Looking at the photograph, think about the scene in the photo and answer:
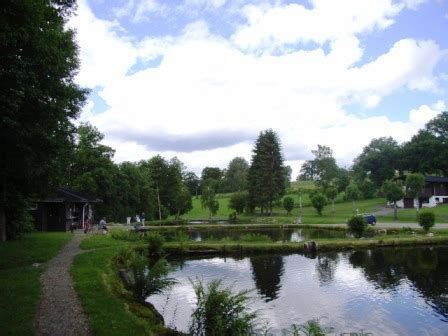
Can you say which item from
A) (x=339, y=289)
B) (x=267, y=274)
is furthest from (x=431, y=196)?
(x=339, y=289)

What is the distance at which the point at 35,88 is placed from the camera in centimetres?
1479

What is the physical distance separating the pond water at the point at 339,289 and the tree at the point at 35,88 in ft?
26.5

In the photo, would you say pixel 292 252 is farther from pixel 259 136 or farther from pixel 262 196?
pixel 259 136

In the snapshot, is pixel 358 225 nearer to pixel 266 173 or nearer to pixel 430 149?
pixel 266 173

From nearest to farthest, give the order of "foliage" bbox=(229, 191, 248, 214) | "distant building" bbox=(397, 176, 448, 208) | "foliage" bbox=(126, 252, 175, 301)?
"foliage" bbox=(126, 252, 175, 301) < "distant building" bbox=(397, 176, 448, 208) < "foliage" bbox=(229, 191, 248, 214)

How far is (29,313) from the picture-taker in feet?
35.4

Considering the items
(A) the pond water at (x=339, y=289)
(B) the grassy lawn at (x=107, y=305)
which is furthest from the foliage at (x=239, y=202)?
(B) the grassy lawn at (x=107, y=305)

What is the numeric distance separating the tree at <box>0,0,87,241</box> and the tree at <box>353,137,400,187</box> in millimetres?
76467

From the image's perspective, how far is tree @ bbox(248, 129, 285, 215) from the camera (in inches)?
2918

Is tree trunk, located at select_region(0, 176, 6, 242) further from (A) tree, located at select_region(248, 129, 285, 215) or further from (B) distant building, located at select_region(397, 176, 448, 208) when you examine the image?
(B) distant building, located at select_region(397, 176, 448, 208)

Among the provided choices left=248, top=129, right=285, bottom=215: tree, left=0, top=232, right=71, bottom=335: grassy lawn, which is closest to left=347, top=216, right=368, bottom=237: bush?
left=0, top=232, right=71, bottom=335: grassy lawn

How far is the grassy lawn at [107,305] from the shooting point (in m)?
10.2

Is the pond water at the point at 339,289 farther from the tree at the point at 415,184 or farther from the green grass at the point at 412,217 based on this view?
the tree at the point at 415,184

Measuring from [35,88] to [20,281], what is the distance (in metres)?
6.75
